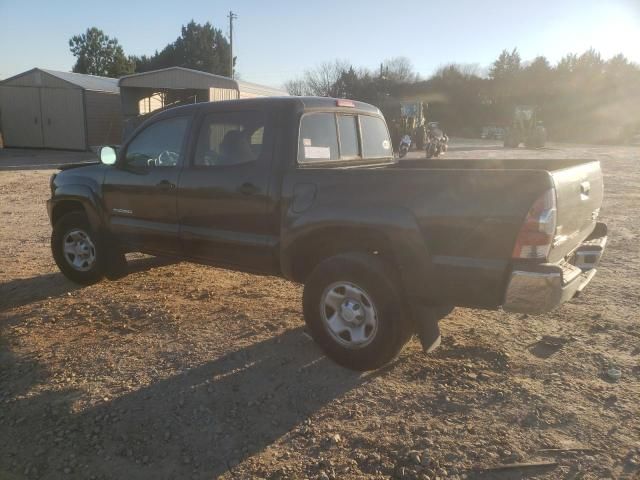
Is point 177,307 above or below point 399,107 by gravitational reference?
below

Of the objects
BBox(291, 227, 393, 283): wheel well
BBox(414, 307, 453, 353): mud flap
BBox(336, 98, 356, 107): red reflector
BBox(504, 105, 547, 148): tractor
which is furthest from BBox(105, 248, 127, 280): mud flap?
BBox(504, 105, 547, 148): tractor

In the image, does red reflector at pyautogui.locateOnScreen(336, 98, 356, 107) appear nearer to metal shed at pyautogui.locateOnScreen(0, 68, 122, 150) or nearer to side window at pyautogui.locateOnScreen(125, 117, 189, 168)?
side window at pyautogui.locateOnScreen(125, 117, 189, 168)

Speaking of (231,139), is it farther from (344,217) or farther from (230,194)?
(344,217)

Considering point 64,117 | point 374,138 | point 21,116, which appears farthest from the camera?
point 21,116

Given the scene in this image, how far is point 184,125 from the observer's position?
15.5 feet

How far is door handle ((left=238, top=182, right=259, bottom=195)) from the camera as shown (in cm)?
411

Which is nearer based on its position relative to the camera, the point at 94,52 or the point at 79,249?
the point at 79,249

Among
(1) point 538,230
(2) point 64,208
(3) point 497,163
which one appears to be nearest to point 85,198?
(2) point 64,208

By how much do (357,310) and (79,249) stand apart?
3.40 metres

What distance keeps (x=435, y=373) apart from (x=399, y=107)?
94.7 ft

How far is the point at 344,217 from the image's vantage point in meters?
3.62

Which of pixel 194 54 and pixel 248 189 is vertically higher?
pixel 194 54

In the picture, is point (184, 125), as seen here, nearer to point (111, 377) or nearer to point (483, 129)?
point (111, 377)

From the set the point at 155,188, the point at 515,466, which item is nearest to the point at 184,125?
the point at 155,188
